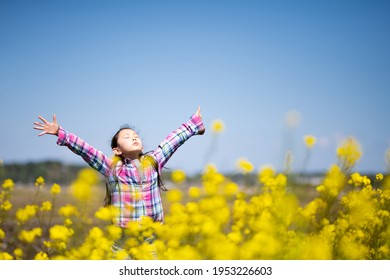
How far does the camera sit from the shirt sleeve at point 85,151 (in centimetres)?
205

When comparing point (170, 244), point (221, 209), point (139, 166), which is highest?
point (139, 166)

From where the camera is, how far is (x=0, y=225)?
9.48 ft

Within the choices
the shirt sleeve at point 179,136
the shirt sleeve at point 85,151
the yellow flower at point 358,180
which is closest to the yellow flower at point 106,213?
the shirt sleeve at point 85,151

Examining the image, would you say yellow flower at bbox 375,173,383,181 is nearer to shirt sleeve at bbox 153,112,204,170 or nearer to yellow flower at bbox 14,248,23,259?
shirt sleeve at bbox 153,112,204,170

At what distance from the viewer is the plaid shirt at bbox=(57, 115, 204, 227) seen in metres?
2.08

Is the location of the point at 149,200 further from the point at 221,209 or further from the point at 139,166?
the point at 221,209

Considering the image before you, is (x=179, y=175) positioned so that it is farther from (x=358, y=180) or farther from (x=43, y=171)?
(x=43, y=171)

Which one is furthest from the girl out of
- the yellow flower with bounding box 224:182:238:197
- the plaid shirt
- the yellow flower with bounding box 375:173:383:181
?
the yellow flower with bounding box 375:173:383:181

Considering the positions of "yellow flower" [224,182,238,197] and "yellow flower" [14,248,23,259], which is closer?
"yellow flower" [224,182,238,197]

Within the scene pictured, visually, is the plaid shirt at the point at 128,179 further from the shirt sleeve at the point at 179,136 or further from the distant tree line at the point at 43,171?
the distant tree line at the point at 43,171

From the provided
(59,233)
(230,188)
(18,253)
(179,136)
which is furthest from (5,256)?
(230,188)
